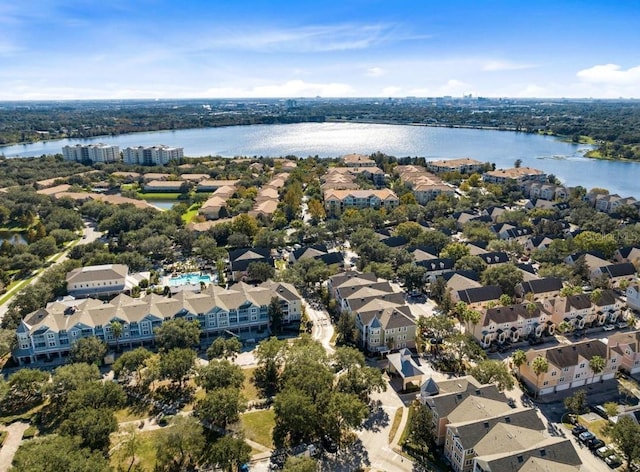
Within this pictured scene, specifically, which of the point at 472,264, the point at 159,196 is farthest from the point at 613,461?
the point at 159,196

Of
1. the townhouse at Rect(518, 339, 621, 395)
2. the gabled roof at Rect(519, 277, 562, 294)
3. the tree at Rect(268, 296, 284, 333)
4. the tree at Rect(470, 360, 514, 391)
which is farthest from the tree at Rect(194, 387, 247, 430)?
the gabled roof at Rect(519, 277, 562, 294)

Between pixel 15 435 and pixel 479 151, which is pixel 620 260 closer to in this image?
pixel 15 435

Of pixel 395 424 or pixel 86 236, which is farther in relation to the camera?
pixel 86 236

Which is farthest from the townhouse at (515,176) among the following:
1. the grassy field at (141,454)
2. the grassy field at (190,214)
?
the grassy field at (141,454)

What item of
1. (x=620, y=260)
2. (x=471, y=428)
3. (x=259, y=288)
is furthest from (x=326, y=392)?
(x=620, y=260)

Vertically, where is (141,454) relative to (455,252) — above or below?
below

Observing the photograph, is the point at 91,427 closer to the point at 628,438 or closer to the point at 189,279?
the point at 189,279

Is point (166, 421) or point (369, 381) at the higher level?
point (369, 381)

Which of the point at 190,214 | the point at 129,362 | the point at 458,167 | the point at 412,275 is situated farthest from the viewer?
the point at 458,167
